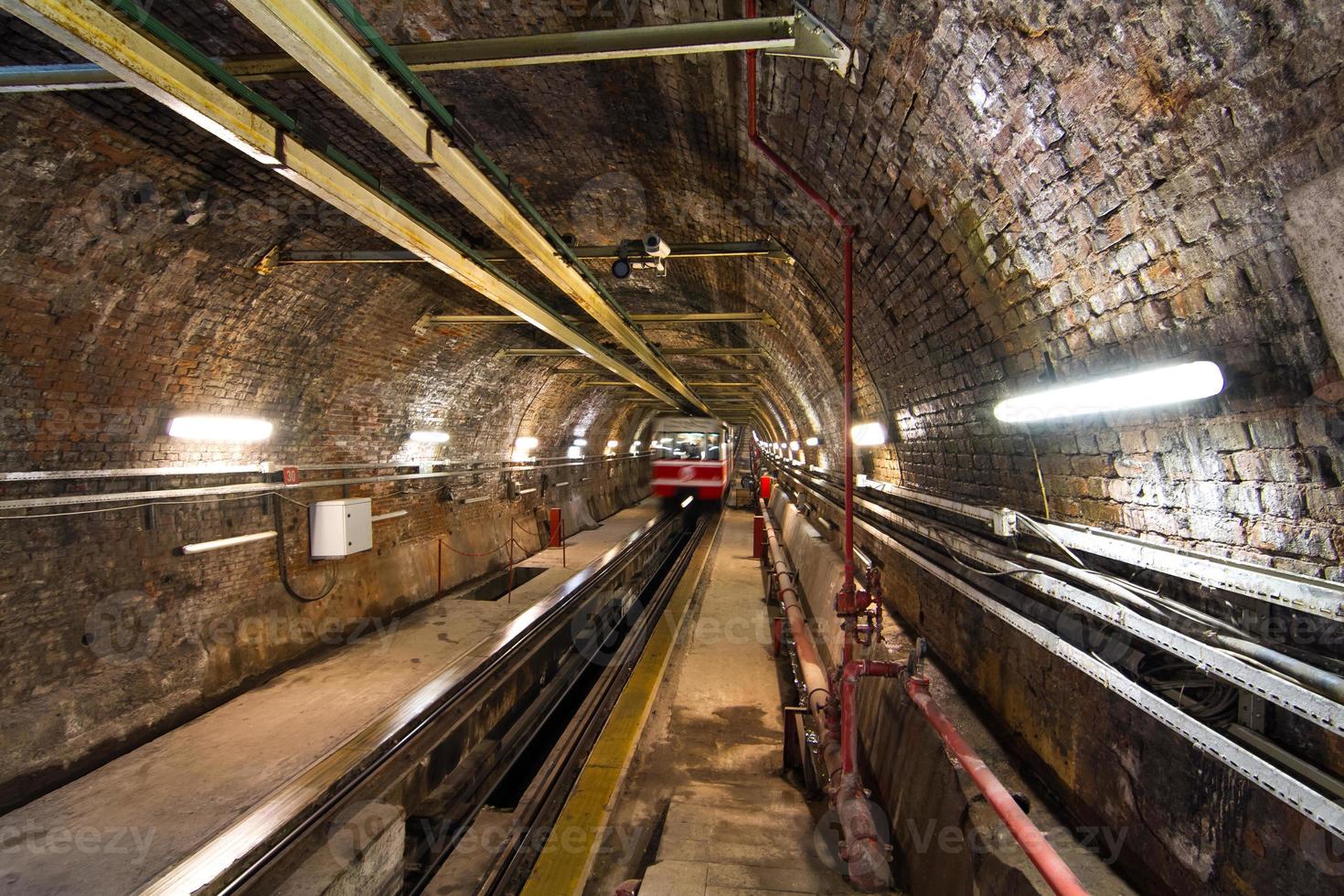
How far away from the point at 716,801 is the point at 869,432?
432 cm

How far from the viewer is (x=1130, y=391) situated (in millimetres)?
2436

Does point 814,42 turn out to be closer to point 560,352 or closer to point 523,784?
point 523,784

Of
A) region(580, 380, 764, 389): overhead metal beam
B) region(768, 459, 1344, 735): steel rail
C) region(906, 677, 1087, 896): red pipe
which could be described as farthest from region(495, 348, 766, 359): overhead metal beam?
region(906, 677, 1087, 896): red pipe

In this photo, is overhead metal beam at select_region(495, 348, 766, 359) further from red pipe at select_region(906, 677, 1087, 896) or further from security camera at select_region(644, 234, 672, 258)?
red pipe at select_region(906, 677, 1087, 896)

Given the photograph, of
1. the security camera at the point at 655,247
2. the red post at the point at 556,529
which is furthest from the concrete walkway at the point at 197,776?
the red post at the point at 556,529

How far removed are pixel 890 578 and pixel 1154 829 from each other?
4.79 m

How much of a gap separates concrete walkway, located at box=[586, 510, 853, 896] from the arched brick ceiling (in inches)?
116

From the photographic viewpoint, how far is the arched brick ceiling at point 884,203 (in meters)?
2.00

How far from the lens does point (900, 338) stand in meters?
5.16

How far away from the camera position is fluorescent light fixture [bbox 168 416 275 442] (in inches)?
245

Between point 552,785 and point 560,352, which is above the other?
point 560,352

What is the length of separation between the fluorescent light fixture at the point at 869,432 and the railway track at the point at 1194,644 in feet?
8.26

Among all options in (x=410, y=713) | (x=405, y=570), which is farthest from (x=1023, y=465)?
(x=405, y=570)

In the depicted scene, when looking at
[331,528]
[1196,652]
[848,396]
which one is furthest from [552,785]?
[1196,652]
